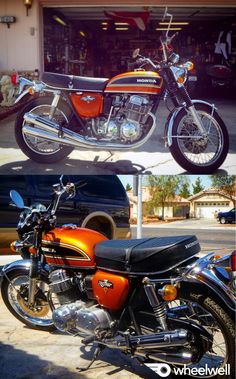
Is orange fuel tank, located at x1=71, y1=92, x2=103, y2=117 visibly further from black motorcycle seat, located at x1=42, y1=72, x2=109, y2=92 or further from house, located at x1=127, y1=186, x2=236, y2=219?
house, located at x1=127, y1=186, x2=236, y2=219

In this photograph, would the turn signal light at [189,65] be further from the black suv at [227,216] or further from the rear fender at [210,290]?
the rear fender at [210,290]

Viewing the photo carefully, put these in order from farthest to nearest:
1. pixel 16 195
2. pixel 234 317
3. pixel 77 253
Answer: pixel 16 195 < pixel 77 253 < pixel 234 317

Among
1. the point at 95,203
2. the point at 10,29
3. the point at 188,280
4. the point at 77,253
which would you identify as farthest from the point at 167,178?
the point at 10,29

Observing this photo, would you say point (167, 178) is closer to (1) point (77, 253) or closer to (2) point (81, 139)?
(2) point (81, 139)

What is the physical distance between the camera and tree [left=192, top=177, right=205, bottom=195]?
2915mm

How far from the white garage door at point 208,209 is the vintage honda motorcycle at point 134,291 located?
0.66 m

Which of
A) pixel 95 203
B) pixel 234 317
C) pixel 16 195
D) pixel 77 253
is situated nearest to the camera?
pixel 234 317

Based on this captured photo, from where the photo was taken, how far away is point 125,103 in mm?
2861

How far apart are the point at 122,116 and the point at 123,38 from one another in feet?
1.60

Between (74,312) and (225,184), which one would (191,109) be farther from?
(74,312)

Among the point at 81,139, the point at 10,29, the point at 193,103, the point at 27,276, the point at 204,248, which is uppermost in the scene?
the point at 10,29

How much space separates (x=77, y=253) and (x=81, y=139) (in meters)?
0.81

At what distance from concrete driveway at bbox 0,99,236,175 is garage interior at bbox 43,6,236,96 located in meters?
0.32

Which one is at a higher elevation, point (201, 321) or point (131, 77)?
point (131, 77)
